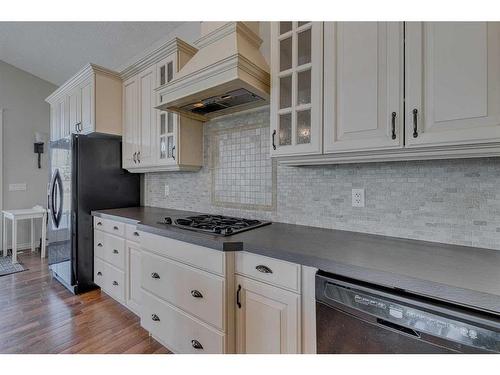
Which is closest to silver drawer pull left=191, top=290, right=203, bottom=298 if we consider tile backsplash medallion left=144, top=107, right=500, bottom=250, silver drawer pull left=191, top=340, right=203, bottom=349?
silver drawer pull left=191, top=340, right=203, bottom=349

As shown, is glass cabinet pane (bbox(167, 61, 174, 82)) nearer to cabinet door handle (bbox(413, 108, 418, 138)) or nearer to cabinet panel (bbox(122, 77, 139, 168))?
cabinet panel (bbox(122, 77, 139, 168))

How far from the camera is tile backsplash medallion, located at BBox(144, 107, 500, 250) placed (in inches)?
48.9

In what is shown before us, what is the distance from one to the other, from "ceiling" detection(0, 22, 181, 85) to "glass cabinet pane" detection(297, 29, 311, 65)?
1773mm

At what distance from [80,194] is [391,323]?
2762 millimetres

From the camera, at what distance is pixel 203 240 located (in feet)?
4.77

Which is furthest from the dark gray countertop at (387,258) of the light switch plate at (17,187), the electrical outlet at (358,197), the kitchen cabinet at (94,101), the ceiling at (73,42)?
the light switch plate at (17,187)

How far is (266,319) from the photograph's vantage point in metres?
1.27

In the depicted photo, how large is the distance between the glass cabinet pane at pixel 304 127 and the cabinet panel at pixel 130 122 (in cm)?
182

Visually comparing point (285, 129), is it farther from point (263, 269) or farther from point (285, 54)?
point (263, 269)

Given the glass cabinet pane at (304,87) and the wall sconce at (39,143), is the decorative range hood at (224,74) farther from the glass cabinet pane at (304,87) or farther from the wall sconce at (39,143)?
the wall sconce at (39,143)

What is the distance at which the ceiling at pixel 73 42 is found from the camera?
284 centimetres
